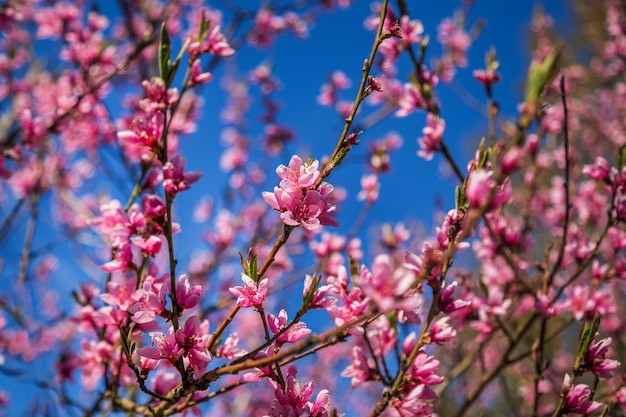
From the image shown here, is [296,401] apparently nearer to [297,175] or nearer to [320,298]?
[320,298]

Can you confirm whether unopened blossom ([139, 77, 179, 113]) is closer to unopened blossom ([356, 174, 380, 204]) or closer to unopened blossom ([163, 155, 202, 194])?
unopened blossom ([163, 155, 202, 194])

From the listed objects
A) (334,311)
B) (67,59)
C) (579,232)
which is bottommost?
(334,311)

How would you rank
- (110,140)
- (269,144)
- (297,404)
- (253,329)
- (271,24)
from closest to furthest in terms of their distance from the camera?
(297,404)
(110,140)
(271,24)
(269,144)
(253,329)

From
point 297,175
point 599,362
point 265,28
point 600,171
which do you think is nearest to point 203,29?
point 297,175

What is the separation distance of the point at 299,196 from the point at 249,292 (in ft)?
1.06

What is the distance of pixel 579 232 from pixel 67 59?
4328 millimetres

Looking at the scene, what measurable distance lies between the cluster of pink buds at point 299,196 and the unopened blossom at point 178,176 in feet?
0.86

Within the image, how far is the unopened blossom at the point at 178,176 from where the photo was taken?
1309mm

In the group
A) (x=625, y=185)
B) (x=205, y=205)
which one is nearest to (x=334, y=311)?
(x=625, y=185)

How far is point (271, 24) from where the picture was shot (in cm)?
459

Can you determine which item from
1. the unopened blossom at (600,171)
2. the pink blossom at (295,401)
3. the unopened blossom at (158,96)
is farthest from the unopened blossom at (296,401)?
the unopened blossom at (600,171)

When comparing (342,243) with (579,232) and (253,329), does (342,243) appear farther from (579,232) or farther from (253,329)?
(253,329)

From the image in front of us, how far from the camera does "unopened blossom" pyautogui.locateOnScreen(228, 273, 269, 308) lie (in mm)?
1204

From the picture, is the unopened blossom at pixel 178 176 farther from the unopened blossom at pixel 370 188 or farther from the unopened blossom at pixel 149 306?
the unopened blossom at pixel 370 188
